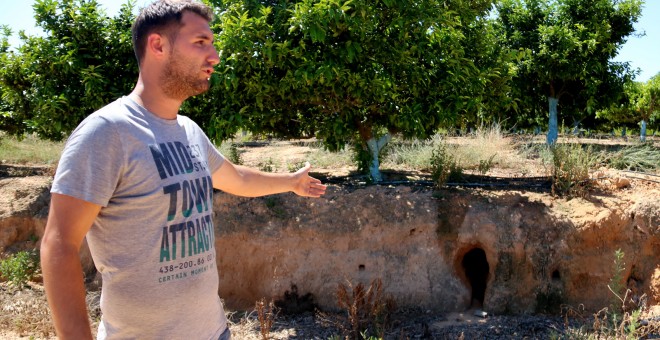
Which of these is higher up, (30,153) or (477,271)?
(30,153)

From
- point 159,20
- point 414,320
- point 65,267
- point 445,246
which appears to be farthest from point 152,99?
point 445,246

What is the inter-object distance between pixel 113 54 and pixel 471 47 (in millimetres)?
4873

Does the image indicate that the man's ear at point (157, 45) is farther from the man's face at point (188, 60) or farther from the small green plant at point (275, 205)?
the small green plant at point (275, 205)

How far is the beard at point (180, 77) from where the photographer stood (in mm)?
1955

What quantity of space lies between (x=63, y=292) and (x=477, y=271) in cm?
598

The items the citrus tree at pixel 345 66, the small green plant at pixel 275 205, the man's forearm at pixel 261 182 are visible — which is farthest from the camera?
the small green plant at pixel 275 205

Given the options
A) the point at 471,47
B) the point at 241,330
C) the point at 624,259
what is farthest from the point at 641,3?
the point at 241,330

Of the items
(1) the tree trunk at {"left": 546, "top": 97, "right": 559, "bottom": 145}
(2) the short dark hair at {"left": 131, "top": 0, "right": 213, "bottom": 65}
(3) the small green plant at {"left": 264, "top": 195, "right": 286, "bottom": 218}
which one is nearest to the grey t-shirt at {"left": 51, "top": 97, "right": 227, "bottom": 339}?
(2) the short dark hair at {"left": 131, "top": 0, "right": 213, "bottom": 65}

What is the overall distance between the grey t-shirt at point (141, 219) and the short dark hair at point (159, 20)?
0.77 ft

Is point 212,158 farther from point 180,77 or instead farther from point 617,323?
point 617,323

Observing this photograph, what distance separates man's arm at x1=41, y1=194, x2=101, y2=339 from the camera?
A: 1.59m

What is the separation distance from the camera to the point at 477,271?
6887 mm

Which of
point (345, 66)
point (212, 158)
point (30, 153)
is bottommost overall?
point (30, 153)

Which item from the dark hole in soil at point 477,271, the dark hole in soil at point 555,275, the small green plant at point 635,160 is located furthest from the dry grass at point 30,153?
the small green plant at point 635,160
